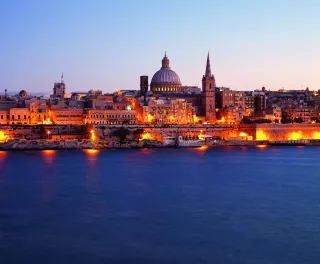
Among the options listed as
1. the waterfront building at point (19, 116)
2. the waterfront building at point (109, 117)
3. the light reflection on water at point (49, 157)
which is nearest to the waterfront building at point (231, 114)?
the waterfront building at point (109, 117)

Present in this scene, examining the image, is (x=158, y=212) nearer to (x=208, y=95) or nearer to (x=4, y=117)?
(x=4, y=117)

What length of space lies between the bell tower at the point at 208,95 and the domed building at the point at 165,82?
5541mm

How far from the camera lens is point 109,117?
119 ft

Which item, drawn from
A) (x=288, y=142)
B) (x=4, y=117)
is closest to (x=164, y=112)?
(x=288, y=142)

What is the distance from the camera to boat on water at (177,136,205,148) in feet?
110

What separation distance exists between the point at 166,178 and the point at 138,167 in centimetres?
291

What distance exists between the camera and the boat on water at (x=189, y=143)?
33.4 m

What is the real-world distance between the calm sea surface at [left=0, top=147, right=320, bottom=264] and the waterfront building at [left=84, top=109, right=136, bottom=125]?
12164 millimetres

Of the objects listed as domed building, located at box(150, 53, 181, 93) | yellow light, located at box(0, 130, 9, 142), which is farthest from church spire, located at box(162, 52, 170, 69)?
yellow light, located at box(0, 130, 9, 142)

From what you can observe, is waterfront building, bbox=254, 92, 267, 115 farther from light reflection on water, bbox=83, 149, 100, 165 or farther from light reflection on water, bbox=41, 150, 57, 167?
light reflection on water, bbox=41, 150, 57, 167

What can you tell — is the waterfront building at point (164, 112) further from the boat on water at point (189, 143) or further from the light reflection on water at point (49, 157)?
the light reflection on water at point (49, 157)

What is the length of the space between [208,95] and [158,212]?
2780 centimetres

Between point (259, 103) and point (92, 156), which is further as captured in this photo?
point (259, 103)

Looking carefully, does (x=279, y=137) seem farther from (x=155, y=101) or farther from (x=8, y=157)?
(x=8, y=157)
